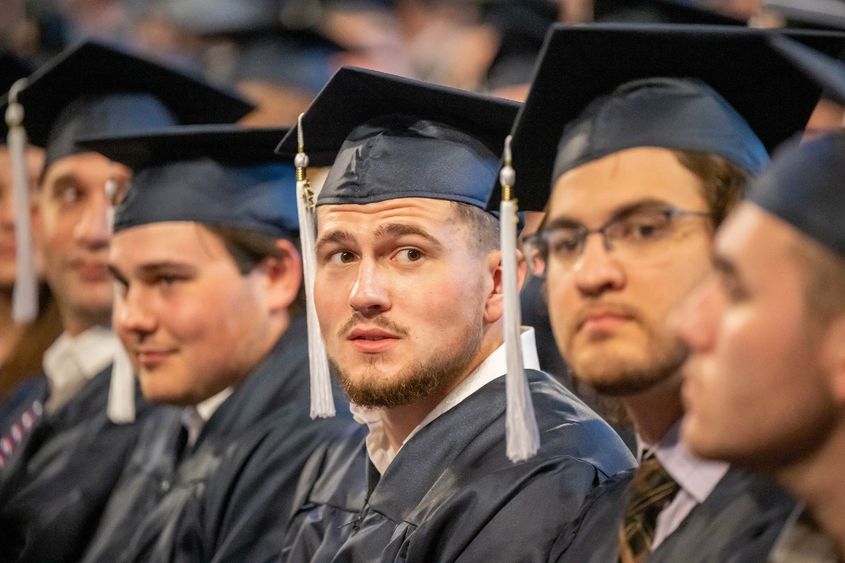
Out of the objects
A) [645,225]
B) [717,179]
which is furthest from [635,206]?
[717,179]

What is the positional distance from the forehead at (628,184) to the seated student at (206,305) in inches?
55.6

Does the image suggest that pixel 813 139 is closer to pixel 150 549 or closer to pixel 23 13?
pixel 150 549

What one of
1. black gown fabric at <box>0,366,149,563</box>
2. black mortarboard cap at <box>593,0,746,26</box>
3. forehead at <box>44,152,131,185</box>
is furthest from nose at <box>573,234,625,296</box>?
forehead at <box>44,152,131,185</box>

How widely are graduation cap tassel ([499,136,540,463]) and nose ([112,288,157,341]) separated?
1.48 meters

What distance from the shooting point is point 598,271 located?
1812 mm

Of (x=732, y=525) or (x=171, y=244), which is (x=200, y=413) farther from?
(x=732, y=525)

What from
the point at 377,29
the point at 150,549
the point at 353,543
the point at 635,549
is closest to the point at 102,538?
the point at 150,549

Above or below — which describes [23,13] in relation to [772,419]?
below

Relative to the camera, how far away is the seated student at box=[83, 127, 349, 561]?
330 centimetres

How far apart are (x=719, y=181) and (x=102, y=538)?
2300 mm

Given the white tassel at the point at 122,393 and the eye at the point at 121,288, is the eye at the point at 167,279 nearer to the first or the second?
the eye at the point at 121,288

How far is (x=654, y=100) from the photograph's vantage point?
1962 millimetres

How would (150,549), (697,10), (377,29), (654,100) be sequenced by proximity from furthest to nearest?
1. (377,29)
2. (150,549)
3. (697,10)
4. (654,100)

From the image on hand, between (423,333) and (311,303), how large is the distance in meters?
0.40
